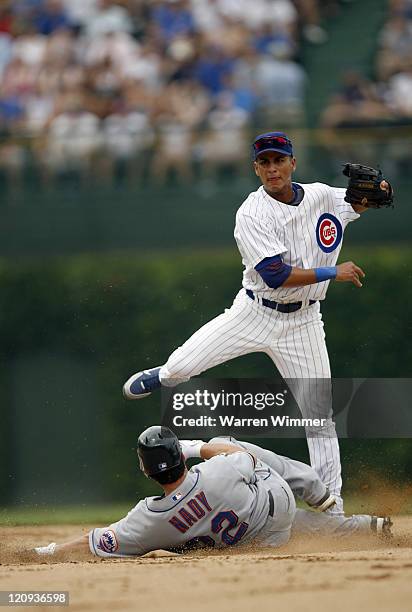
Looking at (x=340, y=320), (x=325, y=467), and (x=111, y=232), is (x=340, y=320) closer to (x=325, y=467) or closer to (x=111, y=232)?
(x=111, y=232)

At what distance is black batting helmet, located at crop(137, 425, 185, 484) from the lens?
5102 mm

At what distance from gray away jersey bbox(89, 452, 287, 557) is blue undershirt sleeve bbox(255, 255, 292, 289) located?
90cm

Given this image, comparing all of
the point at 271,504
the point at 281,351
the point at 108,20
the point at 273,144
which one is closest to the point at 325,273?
the point at 281,351

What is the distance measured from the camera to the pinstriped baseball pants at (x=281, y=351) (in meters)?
5.94

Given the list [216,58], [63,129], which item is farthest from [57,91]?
[216,58]

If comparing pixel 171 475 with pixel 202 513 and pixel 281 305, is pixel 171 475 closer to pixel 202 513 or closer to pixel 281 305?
pixel 202 513

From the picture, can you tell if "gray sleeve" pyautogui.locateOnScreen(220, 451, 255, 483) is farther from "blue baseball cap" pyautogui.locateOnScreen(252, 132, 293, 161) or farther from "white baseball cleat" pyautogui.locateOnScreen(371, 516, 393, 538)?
"blue baseball cap" pyautogui.locateOnScreen(252, 132, 293, 161)

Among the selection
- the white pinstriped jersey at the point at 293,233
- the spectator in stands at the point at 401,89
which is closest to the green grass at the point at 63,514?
the white pinstriped jersey at the point at 293,233

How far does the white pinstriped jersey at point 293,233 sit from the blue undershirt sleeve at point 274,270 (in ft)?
0.11

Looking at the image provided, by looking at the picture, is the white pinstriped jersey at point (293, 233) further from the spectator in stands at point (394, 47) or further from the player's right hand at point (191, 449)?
the spectator in stands at point (394, 47)

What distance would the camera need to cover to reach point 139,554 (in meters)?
5.41

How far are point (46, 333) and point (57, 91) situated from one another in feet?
8.14

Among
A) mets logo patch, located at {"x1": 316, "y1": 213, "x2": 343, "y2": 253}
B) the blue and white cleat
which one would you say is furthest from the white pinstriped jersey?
the blue and white cleat

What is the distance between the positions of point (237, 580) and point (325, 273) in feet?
5.83
